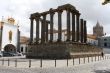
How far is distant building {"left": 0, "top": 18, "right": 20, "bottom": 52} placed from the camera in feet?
259

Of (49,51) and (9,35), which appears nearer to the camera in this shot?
(49,51)

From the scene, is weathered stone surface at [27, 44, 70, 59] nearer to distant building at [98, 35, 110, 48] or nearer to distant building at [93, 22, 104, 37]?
distant building at [98, 35, 110, 48]

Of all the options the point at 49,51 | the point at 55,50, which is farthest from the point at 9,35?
the point at 55,50

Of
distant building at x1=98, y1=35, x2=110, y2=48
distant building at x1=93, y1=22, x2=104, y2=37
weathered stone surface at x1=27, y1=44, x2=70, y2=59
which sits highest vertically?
distant building at x1=93, y1=22, x2=104, y2=37

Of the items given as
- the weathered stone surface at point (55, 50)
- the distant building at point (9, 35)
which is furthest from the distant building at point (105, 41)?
the weathered stone surface at point (55, 50)

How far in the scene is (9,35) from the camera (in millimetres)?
81188

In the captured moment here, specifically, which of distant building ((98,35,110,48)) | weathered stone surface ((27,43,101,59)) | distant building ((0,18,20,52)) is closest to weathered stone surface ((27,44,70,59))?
weathered stone surface ((27,43,101,59))

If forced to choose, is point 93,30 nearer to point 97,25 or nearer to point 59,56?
point 97,25

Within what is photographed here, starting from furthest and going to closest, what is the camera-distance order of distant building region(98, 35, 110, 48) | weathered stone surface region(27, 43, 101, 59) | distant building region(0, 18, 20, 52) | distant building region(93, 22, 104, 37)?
1. distant building region(93, 22, 104, 37)
2. distant building region(98, 35, 110, 48)
3. distant building region(0, 18, 20, 52)
4. weathered stone surface region(27, 43, 101, 59)

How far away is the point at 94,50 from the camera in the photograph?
207ft

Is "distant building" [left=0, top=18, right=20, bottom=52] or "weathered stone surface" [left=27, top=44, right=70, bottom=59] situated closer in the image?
"weathered stone surface" [left=27, top=44, right=70, bottom=59]

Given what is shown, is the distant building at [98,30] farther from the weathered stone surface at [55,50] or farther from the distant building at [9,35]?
the weathered stone surface at [55,50]

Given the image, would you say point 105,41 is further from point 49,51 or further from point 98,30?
point 49,51

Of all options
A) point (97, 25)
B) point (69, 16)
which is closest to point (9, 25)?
point (69, 16)
